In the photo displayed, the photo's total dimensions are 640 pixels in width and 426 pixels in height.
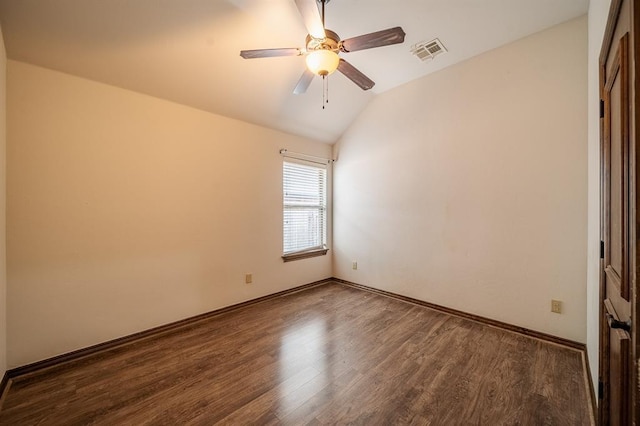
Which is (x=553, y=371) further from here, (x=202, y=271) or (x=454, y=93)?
(x=202, y=271)

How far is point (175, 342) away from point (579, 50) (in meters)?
4.43

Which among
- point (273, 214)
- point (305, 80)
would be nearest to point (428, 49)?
point (305, 80)

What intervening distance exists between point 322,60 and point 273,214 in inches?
86.8

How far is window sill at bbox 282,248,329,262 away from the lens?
3.70 meters

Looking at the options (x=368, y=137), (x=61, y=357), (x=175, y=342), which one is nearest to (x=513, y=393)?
(x=175, y=342)

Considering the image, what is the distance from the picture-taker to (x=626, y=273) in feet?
2.86

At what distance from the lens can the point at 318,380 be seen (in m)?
1.86

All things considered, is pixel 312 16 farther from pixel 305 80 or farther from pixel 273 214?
pixel 273 214

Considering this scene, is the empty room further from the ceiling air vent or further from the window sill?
the window sill

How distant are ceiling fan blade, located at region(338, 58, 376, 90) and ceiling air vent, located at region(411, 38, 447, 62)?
0.91 meters

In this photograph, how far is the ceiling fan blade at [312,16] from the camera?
1477mm

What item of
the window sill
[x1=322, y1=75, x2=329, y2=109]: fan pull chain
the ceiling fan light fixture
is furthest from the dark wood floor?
[x1=322, y1=75, x2=329, y2=109]: fan pull chain

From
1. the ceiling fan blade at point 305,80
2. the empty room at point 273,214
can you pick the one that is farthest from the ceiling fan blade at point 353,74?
the ceiling fan blade at point 305,80

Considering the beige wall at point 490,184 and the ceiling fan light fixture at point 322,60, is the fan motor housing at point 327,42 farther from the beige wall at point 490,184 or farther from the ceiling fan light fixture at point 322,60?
the beige wall at point 490,184
